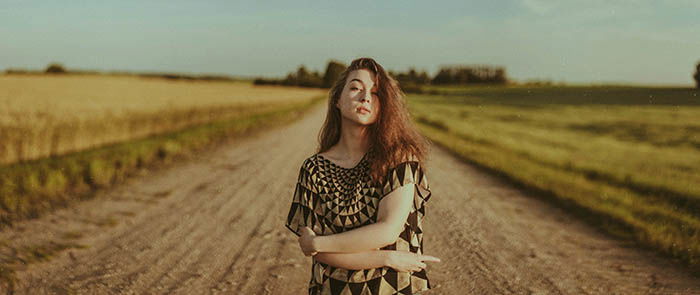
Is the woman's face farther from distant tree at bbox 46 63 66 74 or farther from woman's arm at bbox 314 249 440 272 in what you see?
distant tree at bbox 46 63 66 74

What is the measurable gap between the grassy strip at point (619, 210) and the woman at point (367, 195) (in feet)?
13.4

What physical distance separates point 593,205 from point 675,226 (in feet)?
3.95

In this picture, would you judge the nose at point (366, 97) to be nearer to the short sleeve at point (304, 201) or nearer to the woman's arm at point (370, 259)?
the short sleeve at point (304, 201)

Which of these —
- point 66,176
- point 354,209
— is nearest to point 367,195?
point 354,209

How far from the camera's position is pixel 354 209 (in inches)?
76.2

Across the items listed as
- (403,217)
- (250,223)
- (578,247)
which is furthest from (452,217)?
(403,217)

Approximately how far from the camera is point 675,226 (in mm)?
6465

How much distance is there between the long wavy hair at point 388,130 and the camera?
6.24 ft

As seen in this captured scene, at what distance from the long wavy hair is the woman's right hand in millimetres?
275

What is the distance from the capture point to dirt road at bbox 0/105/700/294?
4137mm

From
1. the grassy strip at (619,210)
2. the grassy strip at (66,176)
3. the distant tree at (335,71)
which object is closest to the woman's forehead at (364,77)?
the distant tree at (335,71)

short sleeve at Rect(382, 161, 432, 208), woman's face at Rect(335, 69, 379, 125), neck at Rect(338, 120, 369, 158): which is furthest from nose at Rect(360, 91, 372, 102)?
short sleeve at Rect(382, 161, 432, 208)

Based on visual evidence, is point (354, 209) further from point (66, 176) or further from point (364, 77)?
point (66, 176)

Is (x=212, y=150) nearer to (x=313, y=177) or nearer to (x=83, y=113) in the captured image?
(x=83, y=113)
